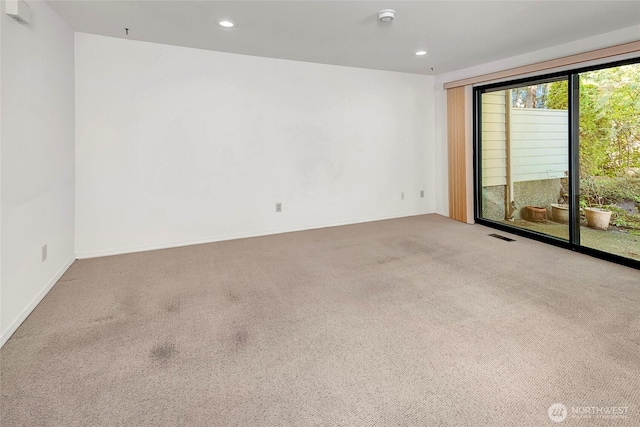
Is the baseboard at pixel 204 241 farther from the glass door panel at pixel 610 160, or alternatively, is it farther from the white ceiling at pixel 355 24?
the glass door panel at pixel 610 160

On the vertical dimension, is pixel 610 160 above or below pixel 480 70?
below

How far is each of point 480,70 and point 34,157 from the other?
5050mm

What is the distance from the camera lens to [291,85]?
4.70 meters

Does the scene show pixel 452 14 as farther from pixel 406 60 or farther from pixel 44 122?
pixel 44 122

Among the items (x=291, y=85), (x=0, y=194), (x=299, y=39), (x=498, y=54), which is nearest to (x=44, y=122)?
→ (x=0, y=194)

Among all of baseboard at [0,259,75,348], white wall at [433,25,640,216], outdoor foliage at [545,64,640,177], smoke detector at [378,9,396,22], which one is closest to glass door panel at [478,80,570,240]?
outdoor foliage at [545,64,640,177]

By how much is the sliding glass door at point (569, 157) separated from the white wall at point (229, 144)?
4.35 ft

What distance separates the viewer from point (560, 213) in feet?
13.4

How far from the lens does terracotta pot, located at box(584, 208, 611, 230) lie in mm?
3637

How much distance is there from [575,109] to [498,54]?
1.12 m

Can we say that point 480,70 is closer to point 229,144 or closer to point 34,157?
point 229,144

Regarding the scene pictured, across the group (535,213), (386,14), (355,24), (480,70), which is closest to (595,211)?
(535,213)

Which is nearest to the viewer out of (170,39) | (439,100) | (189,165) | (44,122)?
(44,122)

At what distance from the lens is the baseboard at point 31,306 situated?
2.14m
